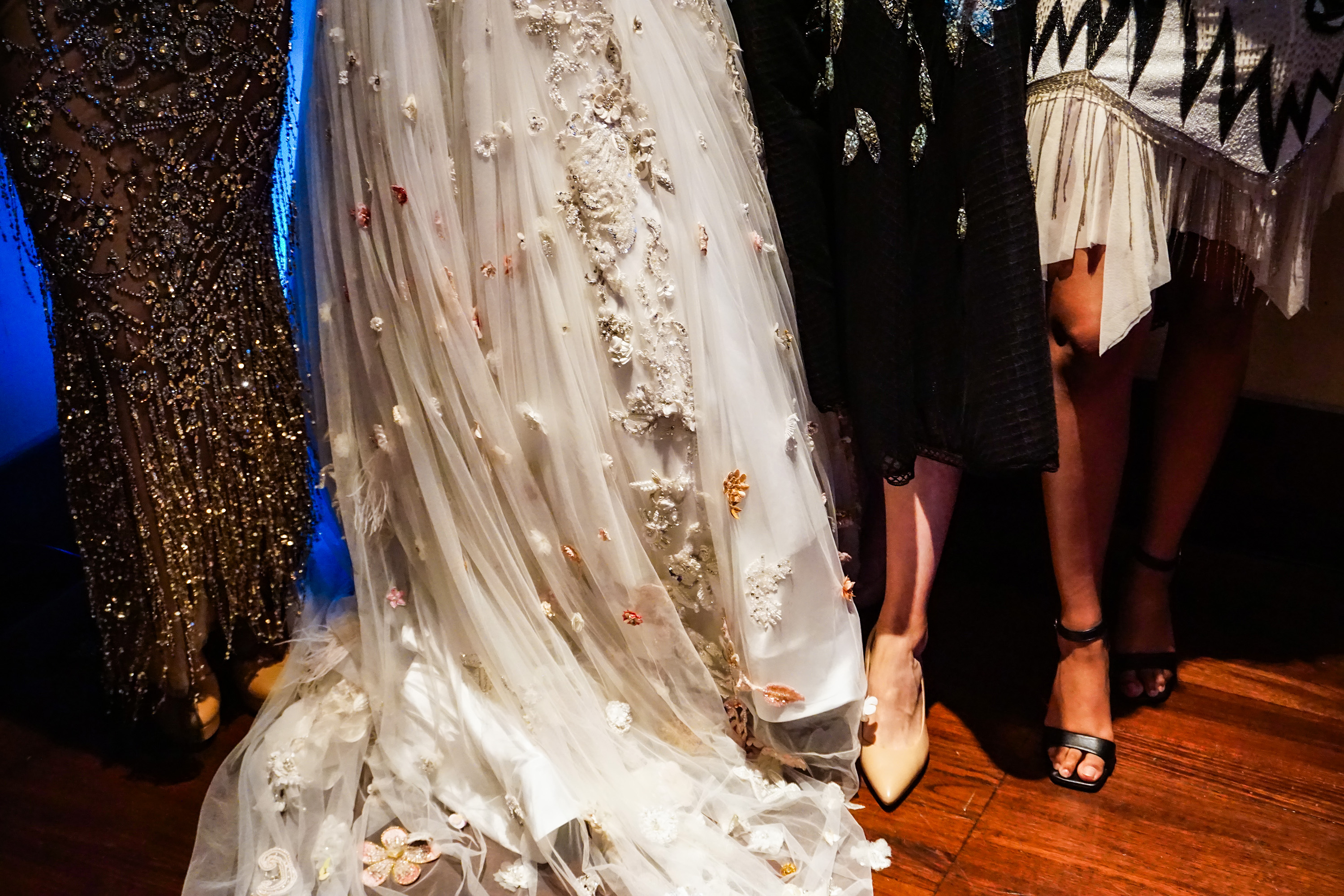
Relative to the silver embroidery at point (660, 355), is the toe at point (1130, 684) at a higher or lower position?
lower

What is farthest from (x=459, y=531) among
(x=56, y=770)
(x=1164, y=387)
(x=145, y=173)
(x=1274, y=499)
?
(x=1274, y=499)

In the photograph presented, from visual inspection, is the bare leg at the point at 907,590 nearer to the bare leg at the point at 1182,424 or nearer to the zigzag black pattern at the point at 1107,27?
the bare leg at the point at 1182,424

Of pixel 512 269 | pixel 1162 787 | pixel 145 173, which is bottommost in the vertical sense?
pixel 1162 787

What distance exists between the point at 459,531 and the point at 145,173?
1.57 ft

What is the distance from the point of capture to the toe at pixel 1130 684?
1.26 m

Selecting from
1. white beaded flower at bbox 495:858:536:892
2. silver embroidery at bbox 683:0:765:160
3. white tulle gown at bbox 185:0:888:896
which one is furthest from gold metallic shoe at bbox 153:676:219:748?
silver embroidery at bbox 683:0:765:160

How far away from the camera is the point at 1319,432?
1471mm

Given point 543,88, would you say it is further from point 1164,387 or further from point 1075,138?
point 1164,387

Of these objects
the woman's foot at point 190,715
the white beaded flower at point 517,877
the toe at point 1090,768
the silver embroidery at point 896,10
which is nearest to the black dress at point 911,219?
the silver embroidery at point 896,10

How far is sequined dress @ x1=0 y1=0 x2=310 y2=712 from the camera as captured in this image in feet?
3.19

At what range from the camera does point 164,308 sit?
105cm

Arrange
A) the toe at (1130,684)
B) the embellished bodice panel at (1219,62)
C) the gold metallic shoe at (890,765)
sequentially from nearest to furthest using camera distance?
1. the embellished bodice panel at (1219,62)
2. the gold metallic shoe at (890,765)
3. the toe at (1130,684)

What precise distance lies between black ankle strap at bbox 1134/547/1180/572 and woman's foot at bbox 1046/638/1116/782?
178mm

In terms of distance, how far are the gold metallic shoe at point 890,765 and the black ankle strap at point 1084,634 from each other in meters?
0.20
